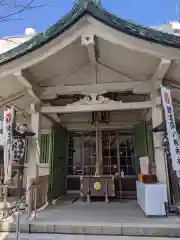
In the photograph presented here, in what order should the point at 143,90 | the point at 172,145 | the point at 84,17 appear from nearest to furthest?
the point at 172,145, the point at 84,17, the point at 143,90

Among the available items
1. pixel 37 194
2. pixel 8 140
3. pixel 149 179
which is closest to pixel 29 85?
pixel 8 140

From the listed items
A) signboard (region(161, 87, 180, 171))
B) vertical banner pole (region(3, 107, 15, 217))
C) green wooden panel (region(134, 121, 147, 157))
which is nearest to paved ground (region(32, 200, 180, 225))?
vertical banner pole (region(3, 107, 15, 217))

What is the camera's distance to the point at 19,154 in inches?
211

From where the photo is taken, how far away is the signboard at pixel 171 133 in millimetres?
4043

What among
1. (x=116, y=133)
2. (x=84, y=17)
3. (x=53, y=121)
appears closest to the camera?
(x=84, y=17)

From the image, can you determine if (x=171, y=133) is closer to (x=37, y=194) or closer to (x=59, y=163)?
(x=37, y=194)

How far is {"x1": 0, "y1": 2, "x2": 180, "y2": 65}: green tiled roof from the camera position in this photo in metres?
4.30

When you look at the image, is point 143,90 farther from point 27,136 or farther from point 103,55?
point 27,136

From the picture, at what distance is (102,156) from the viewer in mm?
7988

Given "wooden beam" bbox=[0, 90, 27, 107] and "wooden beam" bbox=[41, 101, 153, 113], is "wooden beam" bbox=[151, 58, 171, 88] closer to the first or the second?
"wooden beam" bbox=[41, 101, 153, 113]

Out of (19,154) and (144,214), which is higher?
(19,154)

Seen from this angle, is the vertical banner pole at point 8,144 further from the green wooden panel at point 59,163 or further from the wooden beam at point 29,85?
the green wooden panel at point 59,163

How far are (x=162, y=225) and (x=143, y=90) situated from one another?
9.64ft

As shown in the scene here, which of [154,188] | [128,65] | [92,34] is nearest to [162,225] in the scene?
[154,188]
